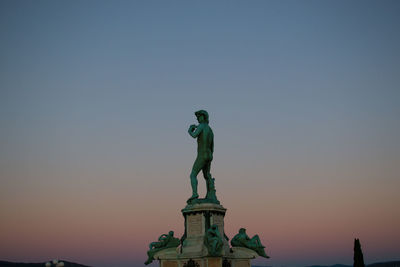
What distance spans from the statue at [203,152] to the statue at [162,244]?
5.81ft

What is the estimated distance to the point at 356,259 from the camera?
2986cm

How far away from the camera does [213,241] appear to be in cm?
1792

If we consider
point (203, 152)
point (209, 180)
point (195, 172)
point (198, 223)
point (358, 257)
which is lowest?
point (358, 257)

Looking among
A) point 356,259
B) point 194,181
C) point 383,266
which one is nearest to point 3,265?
point 194,181

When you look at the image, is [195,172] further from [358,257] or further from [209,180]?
[358,257]

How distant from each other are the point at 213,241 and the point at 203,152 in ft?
13.9

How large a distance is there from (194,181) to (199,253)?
3.32 m

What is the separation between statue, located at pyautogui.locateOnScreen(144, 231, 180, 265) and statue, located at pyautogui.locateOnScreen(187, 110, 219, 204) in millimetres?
1771

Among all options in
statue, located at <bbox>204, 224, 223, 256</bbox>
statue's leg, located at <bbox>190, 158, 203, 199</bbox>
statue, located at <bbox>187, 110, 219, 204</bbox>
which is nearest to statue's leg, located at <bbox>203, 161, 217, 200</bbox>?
statue, located at <bbox>187, 110, 219, 204</bbox>

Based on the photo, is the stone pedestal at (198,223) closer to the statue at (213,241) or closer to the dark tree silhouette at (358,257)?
the statue at (213,241)

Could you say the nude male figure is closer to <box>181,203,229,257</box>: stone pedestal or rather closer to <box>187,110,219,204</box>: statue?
<box>187,110,219,204</box>: statue

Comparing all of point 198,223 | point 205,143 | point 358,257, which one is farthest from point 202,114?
point 358,257

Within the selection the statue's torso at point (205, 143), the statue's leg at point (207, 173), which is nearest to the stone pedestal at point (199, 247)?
the statue's leg at point (207, 173)

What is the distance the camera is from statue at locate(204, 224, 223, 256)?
17859 mm
